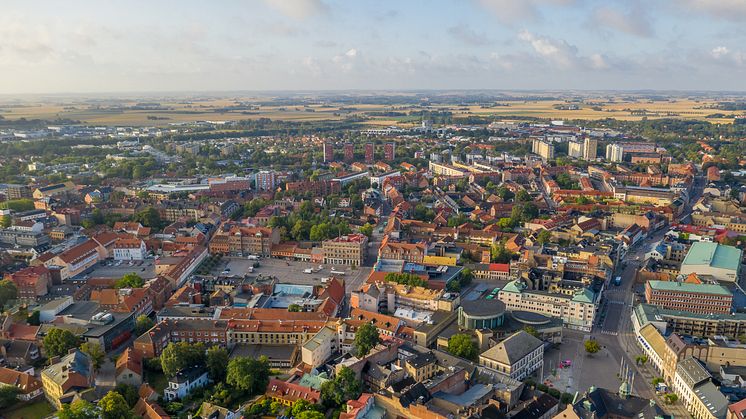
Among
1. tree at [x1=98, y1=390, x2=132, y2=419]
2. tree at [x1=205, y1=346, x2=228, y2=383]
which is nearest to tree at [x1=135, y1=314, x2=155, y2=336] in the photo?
tree at [x1=205, y1=346, x2=228, y2=383]

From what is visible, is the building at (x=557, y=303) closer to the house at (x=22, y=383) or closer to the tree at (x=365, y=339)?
the tree at (x=365, y=339)

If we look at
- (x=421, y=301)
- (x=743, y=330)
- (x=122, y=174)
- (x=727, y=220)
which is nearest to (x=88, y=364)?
(x=421, y=301)

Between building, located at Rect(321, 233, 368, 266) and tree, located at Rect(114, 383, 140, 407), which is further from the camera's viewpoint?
building, located at Rect(321, 233, 368, 266)

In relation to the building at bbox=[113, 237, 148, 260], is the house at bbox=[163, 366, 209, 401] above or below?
below

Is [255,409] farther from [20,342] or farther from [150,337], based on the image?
[20,342]

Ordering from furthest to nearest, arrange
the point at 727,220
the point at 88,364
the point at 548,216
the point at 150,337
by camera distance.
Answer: the point at 548,216, the point at 727,220, the point at 150,337, the point at 88,364

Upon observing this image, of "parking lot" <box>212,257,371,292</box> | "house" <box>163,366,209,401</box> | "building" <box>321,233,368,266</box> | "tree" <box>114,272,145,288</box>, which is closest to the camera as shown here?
"house" <box>163,366,209,401</box>


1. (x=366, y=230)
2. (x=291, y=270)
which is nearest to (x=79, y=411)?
(x=291, y=270)

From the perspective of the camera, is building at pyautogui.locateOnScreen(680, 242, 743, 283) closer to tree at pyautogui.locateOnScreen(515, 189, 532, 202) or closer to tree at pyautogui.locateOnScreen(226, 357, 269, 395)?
tree at pyautogui.locateOnScreen(515, 189, 532, 202)
